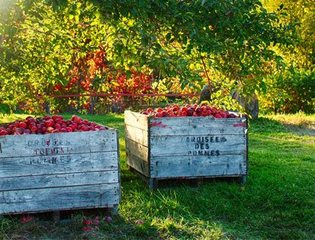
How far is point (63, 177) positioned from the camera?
529 centimetres

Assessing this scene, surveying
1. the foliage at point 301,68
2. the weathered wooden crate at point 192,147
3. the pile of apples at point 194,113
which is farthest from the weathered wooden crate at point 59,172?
the foliage at point 301,68

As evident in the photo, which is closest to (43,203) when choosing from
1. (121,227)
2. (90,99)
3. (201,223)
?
(121,227)

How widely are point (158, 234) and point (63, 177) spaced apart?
106 centimetres

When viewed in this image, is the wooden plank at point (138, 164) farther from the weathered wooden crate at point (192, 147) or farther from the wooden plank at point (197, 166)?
the wooden plank at point (197, 166)

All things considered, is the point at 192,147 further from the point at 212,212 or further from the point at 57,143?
the point at 57,143

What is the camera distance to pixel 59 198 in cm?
528

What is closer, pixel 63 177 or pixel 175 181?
pixel 63 177

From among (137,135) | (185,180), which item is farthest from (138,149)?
(185,180)

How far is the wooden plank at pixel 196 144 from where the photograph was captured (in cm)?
653

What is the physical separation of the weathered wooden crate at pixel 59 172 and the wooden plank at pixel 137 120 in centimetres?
122

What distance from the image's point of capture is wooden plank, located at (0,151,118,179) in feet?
17.0

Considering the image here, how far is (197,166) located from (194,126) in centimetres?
47

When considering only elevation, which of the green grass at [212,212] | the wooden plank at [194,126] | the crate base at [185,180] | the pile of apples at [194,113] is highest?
the pile of apples at [194,113]

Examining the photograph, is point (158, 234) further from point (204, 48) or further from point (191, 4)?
point (191, 4)
